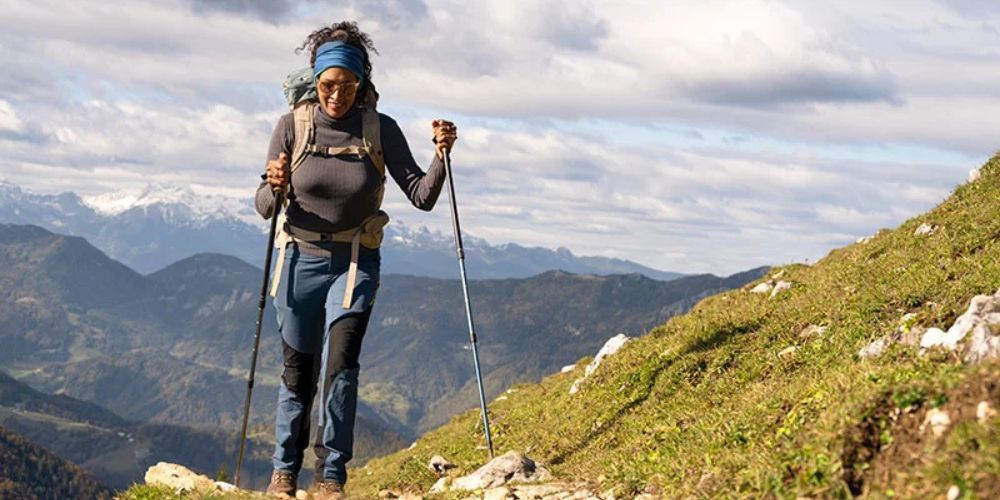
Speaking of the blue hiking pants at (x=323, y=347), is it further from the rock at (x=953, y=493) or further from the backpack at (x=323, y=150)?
the rock at (x=953, y=493)

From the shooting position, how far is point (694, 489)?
8.28 metres

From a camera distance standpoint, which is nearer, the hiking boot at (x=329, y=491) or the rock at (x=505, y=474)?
the hiking boot at (x=329, y=491)

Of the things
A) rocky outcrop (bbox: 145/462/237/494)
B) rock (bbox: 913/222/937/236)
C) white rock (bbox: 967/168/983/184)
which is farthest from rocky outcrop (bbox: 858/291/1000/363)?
white rock (bbox: 967/168/983/184)

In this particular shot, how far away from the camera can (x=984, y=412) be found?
632 centimetres

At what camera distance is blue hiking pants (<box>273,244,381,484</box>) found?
36.6 feet

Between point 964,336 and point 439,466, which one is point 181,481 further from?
point 964,336

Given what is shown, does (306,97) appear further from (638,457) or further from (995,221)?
(995,221)

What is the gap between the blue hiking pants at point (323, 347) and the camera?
11164 mm

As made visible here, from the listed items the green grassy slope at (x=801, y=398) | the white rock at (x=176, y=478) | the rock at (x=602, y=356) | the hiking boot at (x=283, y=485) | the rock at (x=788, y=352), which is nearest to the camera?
the green grassy slope at (x=801, y=398)

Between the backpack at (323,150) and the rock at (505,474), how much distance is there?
2.72 metres

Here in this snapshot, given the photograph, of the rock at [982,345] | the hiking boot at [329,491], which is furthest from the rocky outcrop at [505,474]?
the rock at [982,345]

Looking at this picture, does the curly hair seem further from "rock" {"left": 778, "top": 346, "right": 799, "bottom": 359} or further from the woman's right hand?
"rock" {"left": 778, "top": 346, "right": 799, "bottom": 359}

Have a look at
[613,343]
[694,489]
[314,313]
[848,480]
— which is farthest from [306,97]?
[613,343]

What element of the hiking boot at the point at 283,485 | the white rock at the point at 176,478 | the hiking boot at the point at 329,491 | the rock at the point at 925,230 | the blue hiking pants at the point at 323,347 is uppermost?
the rock at the point at 925,230
